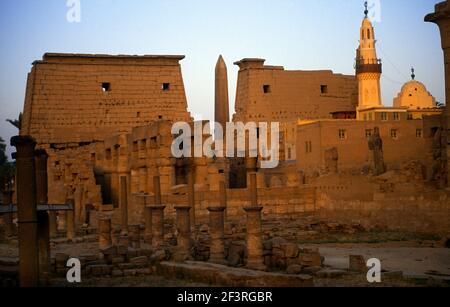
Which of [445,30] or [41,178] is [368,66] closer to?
[445,30]

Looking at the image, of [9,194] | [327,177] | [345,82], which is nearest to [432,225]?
[327,177]

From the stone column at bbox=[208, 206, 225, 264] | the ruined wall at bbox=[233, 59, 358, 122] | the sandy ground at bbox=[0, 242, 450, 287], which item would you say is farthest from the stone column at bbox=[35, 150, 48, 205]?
the ruined wall at bbox=[233, 59, 358, 122]

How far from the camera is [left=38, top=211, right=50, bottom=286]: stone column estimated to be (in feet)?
58.2

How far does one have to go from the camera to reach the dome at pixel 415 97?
167ft

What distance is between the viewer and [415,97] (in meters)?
51.2

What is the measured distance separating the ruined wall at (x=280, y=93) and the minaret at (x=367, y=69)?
1.74 meters

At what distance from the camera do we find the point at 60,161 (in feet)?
122

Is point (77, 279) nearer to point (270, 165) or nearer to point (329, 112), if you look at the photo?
point (270, 165)

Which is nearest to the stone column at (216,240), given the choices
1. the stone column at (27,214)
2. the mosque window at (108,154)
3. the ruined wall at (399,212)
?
the stone column at (27,214)

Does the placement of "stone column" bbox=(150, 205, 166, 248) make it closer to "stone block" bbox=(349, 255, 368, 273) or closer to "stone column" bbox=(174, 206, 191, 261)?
"stone column" bbox=(174, 206, 191, 261)

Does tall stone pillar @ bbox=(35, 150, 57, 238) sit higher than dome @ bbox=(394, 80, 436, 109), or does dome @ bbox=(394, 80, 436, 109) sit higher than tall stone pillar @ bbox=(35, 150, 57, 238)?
dome @ bbox=(394, 80, 436, 109)

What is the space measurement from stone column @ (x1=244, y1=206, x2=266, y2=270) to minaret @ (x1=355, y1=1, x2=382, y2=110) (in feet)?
83.1

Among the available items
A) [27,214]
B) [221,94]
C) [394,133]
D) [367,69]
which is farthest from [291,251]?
[367,69]

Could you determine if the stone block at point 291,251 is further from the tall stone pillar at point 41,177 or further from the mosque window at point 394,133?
the mosque window at point 394,133
